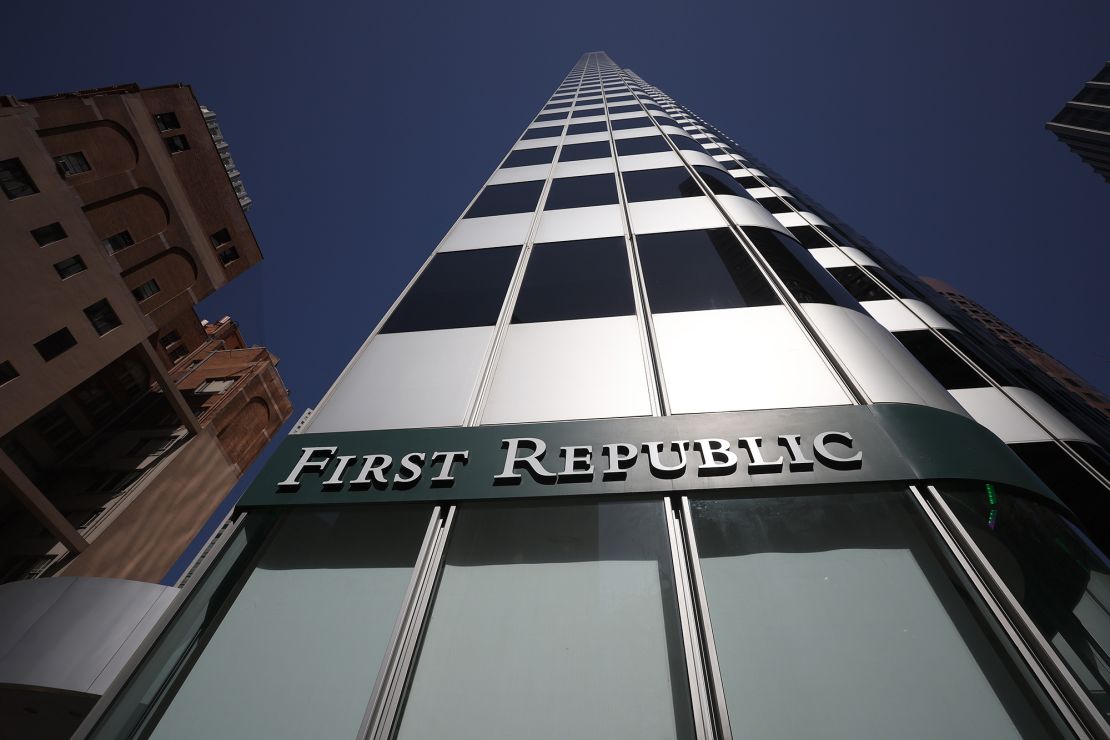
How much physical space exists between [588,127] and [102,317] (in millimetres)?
25518

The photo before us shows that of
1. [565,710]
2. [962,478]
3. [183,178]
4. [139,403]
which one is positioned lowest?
[565,710]

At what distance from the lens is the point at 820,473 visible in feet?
12.3

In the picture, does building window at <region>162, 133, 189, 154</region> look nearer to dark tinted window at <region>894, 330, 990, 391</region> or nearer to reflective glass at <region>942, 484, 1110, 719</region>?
dark tinted window at <region>894, 330, 990, 391</region>

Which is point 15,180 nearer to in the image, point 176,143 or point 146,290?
point 146,290

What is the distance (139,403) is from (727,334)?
40.7 meters

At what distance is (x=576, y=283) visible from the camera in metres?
6.88

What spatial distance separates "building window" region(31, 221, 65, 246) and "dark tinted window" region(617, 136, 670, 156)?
25621 millimetres

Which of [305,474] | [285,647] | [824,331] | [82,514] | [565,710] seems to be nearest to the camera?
[565,710]

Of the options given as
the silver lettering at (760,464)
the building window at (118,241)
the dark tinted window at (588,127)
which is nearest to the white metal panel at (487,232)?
the silver lettering at (760,464)

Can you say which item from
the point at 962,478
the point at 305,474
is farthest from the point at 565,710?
the point at 962,478

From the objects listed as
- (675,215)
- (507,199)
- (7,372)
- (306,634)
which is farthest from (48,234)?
(306,634)

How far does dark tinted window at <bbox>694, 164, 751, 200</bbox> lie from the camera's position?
9625 mm

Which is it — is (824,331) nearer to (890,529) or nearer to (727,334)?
(727,334)

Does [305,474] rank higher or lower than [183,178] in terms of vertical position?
lower
